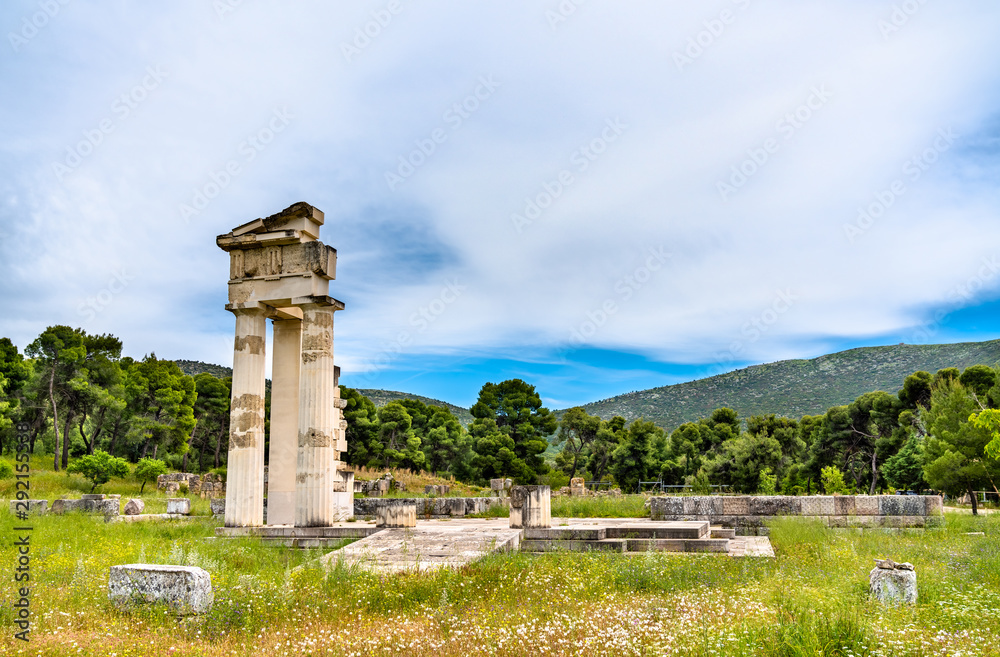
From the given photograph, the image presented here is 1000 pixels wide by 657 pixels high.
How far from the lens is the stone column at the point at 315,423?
47.6 ft

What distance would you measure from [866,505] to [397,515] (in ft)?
34.3

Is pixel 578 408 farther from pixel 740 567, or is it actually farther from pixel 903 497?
pixel 740 567

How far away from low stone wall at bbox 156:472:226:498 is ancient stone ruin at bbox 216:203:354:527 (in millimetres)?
19256

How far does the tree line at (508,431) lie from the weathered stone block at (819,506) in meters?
13.8

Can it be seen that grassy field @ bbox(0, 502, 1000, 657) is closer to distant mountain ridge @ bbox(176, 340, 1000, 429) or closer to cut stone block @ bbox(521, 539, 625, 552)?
cut stone block @ bbox(521, 539, 625, 552)

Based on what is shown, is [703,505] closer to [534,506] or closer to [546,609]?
[534,506]

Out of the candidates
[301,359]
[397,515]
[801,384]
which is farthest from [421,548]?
[801,384]

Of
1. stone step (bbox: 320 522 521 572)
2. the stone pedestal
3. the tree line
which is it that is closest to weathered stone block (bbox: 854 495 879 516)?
the stone pedestal

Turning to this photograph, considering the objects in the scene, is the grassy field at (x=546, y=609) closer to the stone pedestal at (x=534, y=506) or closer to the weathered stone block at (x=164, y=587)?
the weathered stone block at (x=164, y=587)

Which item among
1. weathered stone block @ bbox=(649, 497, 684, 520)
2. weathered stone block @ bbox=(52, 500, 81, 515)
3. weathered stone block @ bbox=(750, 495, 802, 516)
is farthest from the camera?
weathered stone block @ bbox=(52, 500, 81, 515)

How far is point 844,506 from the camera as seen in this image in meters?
15.7

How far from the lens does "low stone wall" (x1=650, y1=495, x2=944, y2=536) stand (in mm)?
15180

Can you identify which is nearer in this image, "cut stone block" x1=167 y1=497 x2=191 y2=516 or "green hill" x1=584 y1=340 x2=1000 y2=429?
"cut stone block" x1=167 y1=497 x2=191 y2=516

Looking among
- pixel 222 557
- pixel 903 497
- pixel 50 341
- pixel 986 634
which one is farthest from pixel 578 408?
pixel 986 634
